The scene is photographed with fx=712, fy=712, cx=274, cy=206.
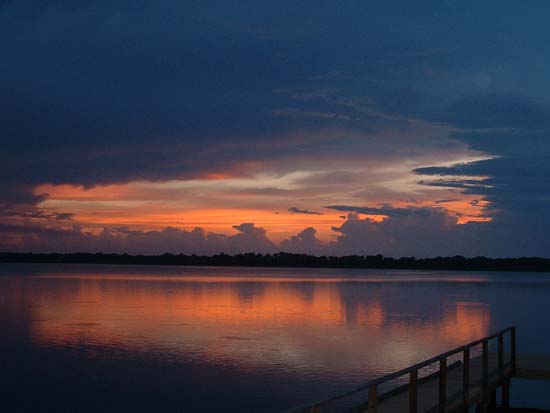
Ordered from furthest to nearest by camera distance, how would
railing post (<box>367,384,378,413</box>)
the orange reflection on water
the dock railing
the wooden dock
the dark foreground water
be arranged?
the orange reflection on water < the dark foreground water < the wooden dock < railing post (<box>367,384,378,413</box>) < the dock railing

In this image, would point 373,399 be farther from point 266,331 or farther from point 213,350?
point 266,331

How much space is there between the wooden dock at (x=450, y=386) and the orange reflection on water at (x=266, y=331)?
22.5 ft

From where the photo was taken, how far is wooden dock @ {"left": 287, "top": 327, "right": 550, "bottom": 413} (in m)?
8.95

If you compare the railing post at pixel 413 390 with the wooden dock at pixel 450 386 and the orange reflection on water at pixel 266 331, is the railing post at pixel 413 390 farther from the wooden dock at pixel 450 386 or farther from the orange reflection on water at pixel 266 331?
the orange reflection on water at pixel 266 331

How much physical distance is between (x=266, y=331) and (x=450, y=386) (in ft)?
65.2

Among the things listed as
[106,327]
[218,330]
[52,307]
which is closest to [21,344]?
[106,327]

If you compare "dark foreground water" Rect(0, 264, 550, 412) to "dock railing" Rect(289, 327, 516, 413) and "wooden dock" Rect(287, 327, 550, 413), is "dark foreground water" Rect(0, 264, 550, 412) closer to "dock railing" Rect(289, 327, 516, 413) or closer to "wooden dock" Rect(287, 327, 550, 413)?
"wooden dock" Rect(287, 327, 550, 413)

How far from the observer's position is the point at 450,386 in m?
11.7

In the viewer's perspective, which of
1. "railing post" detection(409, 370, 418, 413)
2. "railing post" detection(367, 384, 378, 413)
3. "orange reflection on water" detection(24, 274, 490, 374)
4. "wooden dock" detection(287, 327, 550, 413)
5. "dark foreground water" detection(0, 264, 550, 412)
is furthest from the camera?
"orange reflection on water" detection(24, 274, 490, 374)

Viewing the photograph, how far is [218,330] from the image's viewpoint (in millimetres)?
31594

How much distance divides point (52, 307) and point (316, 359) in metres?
25.6

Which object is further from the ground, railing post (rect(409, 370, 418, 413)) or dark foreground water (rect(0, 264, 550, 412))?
railing post (rect(409, 370, 418, 413))

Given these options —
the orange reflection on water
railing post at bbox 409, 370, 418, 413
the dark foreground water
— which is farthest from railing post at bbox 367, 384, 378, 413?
the orange reflection on water

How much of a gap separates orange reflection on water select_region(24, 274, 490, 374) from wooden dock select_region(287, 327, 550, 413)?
22.5ft
